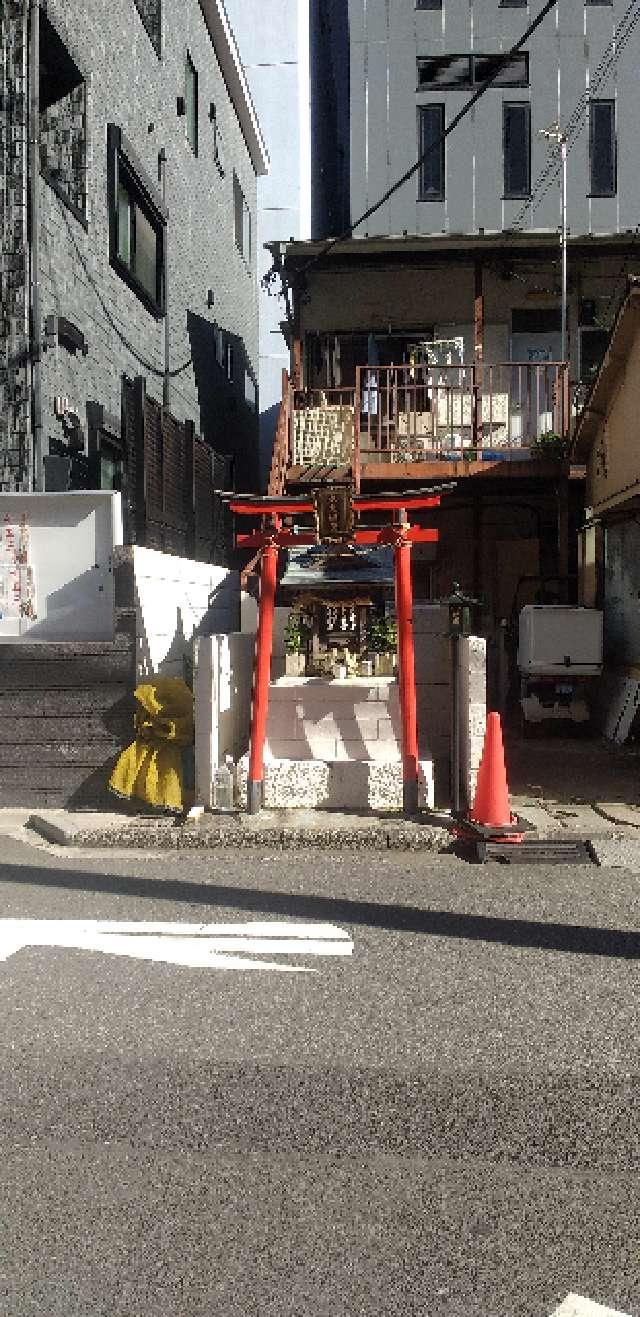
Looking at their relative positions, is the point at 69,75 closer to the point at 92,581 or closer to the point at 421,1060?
the point at 92,581

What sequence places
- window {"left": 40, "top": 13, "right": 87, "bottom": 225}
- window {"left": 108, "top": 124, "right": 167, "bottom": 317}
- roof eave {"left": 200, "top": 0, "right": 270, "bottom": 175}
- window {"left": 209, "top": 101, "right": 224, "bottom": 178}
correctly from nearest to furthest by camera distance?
window {"left": 40, "top": 13, "right": 87, "bottom": 225}, window {"left": 108, "top": 124, "right": 167, "bottom": 317}, roof eave {"left": 200, "top": 0, "right": 270, "bottom": 175}, window {"left": 209, "top": 101, "right": 224, "bottom": 178}

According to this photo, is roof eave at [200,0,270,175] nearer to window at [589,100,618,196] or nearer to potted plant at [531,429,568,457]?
window at [589,100,618,196]

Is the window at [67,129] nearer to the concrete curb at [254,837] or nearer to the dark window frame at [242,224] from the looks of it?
the concrete curb at [254,837]

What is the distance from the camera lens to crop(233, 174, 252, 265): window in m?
26.6

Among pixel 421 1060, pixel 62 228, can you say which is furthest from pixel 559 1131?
pixel 62 228

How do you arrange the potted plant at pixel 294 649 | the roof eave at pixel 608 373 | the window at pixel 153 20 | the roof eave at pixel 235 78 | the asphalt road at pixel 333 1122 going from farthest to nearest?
the roof eave at pixel 235 78 → the window at pixel 153 20 → the roof eave at pixel 608 373 → the potted plant at pixel 294 649 → the asphalt road at pixel 333 1122

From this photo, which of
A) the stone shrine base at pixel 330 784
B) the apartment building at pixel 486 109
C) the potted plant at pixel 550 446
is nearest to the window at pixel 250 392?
the apartment building at pixel 486 109

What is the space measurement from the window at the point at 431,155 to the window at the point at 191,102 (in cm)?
471

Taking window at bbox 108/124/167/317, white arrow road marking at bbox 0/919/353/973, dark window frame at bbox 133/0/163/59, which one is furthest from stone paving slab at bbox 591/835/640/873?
dark window frame at bbox 133/0/163/59

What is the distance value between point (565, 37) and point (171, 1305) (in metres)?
25.2

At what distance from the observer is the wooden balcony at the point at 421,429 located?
15.9m

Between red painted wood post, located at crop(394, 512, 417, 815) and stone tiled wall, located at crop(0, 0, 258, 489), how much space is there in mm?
4897

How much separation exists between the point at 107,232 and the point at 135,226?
178 cm

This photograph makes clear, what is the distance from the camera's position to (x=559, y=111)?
Answer: 22297 millimetres
